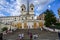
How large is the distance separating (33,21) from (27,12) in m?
8.86

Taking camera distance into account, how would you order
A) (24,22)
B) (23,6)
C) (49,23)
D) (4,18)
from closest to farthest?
(49,23), (24,22), (23,6), (4,18)

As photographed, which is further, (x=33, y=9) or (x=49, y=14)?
(x=33, y=9)

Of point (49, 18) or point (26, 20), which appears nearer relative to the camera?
point (49, 18)

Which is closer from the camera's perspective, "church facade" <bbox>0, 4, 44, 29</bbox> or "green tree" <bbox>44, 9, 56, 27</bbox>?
"green tree" <bbox>44, 9, 56, 27</bbox>

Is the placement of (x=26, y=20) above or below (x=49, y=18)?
below

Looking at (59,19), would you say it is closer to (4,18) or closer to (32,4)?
(32,4)

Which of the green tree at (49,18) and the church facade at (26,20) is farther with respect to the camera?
the church facade at (26,20)

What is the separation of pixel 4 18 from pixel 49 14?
36145mm

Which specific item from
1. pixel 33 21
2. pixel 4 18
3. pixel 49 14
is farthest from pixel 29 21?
pixel 4 18

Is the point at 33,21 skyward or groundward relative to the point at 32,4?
groundward

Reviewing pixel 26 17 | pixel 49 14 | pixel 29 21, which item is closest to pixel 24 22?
pixel 29 21

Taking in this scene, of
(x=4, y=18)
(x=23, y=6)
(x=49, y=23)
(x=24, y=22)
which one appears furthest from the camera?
(x=4, y=18)

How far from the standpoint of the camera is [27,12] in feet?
264

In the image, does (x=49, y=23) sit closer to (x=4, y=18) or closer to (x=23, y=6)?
(x=23, y=6)
